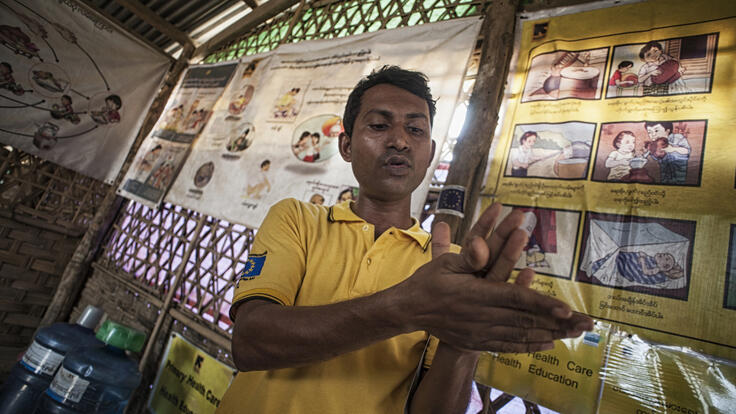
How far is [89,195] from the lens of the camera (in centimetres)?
415

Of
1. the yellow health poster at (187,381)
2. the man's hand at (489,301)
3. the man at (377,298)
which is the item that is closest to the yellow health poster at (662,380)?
the man at (377,298)

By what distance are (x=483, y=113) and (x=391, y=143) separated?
0.99m

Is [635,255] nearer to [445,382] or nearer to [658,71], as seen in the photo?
[658,71]

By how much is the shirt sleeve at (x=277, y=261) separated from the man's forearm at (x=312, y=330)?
0.06 metres

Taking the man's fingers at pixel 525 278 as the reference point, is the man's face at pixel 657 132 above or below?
above

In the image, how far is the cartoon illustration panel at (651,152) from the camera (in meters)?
1.32

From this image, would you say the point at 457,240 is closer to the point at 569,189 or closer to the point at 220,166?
the point at 569,189

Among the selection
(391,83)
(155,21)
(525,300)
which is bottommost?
Answer: (525,300)

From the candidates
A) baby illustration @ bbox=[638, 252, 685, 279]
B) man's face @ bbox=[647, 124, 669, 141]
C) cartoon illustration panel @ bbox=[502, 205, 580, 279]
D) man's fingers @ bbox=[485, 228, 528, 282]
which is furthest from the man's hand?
man's face @ bbox=[647, 124, 669, 141]

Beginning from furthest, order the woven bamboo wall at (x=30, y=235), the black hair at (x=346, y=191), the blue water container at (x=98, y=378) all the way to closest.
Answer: the woven bamboo wall at (x=30, y=235) → the black hair at (x=346, y=191) → the blue water container at (x=98, y=378)

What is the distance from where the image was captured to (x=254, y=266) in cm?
88

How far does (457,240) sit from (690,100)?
44.9 inches

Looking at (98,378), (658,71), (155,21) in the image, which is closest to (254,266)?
(658,71)

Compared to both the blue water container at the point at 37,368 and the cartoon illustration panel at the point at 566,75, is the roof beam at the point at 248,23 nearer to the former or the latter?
the cartoon illustration panel at the point at 566,75
